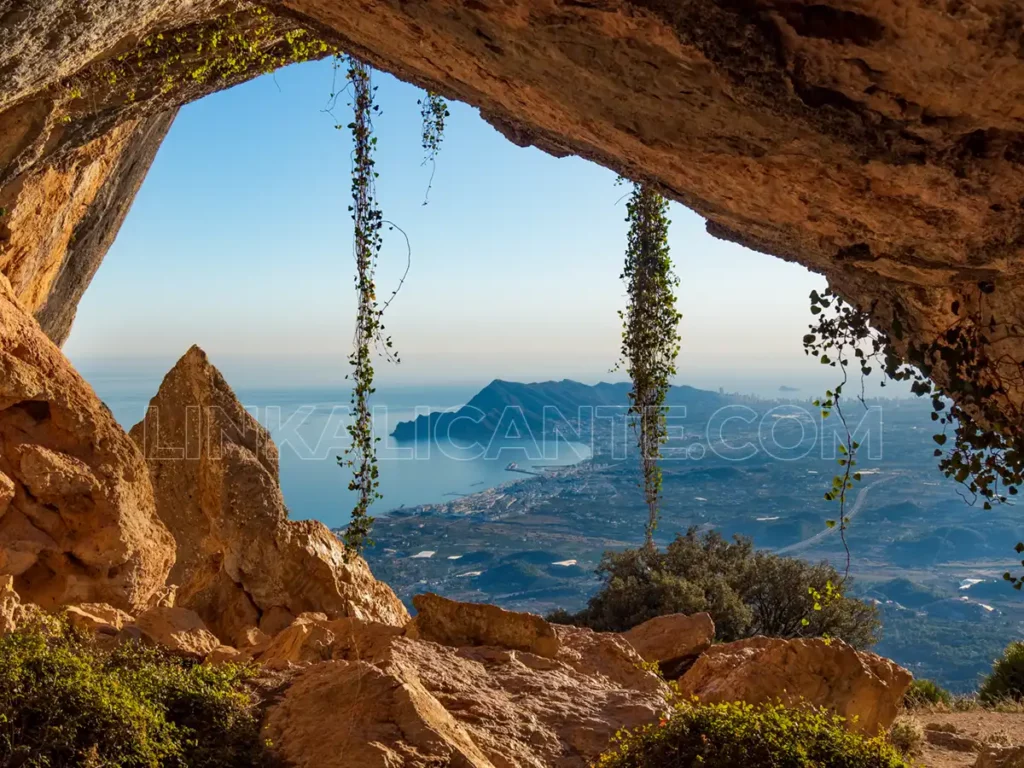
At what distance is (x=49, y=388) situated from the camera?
7.63 m

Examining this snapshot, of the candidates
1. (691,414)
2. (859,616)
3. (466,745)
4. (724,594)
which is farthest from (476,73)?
(691,414)

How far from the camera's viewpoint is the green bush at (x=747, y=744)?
12.4 feet

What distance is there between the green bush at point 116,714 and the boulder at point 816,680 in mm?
3439

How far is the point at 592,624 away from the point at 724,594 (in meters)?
2.40

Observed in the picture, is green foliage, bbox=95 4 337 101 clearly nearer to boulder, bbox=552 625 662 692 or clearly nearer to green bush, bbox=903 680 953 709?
boulder, bbox=552 625 662 692

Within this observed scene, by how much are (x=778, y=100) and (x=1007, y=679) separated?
12.0 m

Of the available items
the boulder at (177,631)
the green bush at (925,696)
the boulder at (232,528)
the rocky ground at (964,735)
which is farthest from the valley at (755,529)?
the boulder at (177,631)

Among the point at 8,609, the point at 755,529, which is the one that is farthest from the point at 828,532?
the point at 8,609

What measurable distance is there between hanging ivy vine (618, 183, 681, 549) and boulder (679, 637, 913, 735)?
2.14 m

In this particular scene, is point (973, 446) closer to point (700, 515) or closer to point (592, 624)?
point (592, 624)

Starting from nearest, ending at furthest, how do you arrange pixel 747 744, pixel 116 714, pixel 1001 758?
1. pixel 747 744
2. pixel 116 714
3. pixel 1001 758

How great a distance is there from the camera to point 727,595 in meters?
14.2

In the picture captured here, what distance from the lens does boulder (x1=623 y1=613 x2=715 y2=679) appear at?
768 cm

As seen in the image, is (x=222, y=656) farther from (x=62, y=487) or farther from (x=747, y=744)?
(x=747, y=744)
